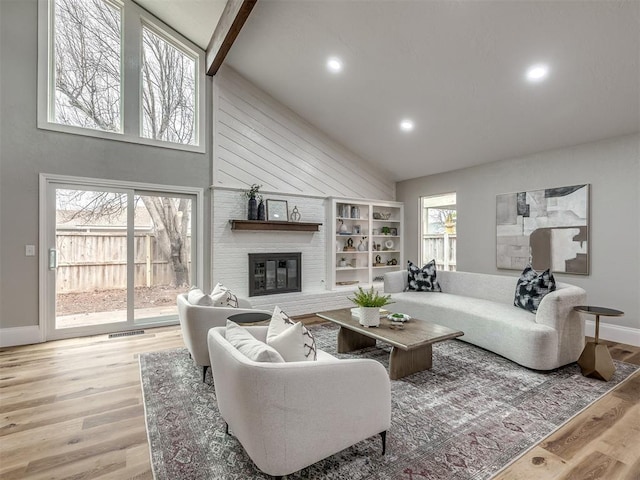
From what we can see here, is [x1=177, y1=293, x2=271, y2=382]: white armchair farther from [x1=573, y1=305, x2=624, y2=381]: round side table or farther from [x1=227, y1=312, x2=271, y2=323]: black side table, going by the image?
[x1=573, y1=305, x2=624, y2=381]: round side table

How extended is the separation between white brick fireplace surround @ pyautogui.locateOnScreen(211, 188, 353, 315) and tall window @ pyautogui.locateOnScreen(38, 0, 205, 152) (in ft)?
3.53

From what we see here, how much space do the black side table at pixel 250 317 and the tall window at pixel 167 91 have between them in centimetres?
314

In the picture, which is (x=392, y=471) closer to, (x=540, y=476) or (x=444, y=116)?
(x=540, y=476)

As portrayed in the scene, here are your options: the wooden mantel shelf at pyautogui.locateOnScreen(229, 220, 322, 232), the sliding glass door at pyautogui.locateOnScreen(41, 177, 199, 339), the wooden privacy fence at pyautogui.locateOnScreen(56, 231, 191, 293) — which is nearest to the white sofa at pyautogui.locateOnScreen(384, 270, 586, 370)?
the wooden mantel shelf at pyautogui.locateOnScreen(229, 220, 322, 232)

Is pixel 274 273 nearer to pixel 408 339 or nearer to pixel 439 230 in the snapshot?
pixel 408 339

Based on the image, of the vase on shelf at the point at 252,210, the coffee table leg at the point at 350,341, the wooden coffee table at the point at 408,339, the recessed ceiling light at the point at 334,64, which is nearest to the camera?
the wooden coffee table at the point at 408,339

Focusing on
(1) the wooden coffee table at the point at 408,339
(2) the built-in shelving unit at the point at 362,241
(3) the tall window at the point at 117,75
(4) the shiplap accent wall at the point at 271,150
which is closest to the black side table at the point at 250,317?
(1) the wooden coffee table at the point at 408,339

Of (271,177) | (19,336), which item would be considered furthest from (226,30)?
(19,336)

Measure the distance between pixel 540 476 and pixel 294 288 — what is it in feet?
13.6

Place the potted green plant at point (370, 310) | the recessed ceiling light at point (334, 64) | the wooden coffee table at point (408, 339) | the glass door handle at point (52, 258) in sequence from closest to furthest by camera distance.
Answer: the wooden coffee table at point (408, 339), the potted green plant at point (370, 310), the glass door handle at point (52, 258), the recessed ceiling light at point (334, 64)

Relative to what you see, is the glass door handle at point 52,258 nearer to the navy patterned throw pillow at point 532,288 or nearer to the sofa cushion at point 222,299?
the sofa cushion at point 222,299

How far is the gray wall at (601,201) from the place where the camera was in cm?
373

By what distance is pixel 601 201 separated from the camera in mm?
3953

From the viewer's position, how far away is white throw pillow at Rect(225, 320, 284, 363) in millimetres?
1513
